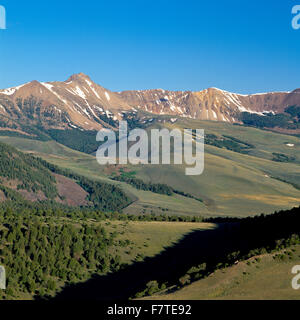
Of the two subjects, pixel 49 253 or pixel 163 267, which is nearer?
pixel 163 267

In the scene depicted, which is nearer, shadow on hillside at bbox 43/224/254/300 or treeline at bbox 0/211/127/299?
shadow on hillside at bbox 43/224/254/300

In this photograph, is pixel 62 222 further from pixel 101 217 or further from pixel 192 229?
pixel 192 229

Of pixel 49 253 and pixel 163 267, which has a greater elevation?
pixel 49 253

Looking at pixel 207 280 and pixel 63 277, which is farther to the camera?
pixel 63 277

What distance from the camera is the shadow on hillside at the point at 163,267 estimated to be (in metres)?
114

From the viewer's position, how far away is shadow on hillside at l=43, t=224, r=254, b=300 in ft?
375

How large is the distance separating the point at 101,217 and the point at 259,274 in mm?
101461

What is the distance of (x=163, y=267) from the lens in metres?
129

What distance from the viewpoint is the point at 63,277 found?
12262 centimetres

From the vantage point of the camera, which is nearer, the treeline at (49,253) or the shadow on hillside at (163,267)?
the shadow on hillside at (163,267)

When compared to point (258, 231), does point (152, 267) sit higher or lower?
lower
